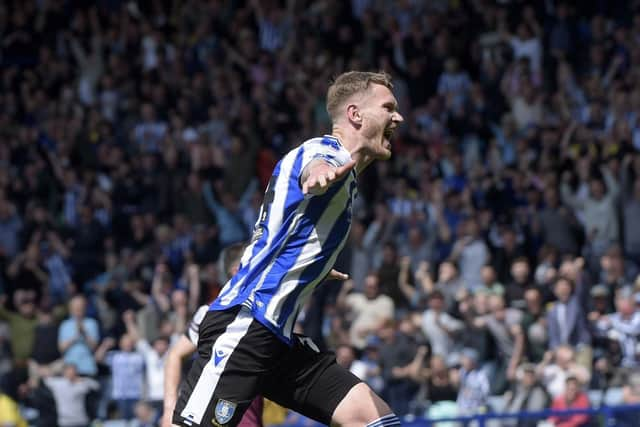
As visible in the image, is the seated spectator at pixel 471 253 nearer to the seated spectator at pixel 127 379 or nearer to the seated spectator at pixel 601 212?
the seated spectator at pixel 601 212

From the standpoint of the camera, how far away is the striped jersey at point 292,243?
5.23 m

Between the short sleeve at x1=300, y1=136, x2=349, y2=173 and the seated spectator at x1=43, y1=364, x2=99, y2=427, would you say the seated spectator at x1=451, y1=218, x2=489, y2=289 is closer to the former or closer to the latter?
the seated spectator at x1=43, y1=364, x2=99, y2=427

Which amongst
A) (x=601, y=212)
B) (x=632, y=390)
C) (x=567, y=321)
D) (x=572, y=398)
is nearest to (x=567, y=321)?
(x=567, y=321)

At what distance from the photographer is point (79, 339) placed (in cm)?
1437

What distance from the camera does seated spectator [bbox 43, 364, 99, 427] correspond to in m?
13.5

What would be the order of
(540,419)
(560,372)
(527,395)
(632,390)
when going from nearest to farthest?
(540,419)
(632,390)
(560,372)
(527,395)

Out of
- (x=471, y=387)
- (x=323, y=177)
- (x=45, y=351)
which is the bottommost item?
(x=471, y=387)

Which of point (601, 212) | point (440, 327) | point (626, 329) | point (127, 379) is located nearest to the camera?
point (626, 329)

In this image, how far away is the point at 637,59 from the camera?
620 inches

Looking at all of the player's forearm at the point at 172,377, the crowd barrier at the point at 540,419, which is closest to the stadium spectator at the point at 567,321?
the crowd barrier at the point at 540,419

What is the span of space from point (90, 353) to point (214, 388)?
9.31 metres

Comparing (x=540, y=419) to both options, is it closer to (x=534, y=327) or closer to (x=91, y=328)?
(x=534, y=327)

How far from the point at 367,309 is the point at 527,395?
7.90ft

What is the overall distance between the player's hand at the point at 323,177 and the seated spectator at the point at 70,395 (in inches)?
363
